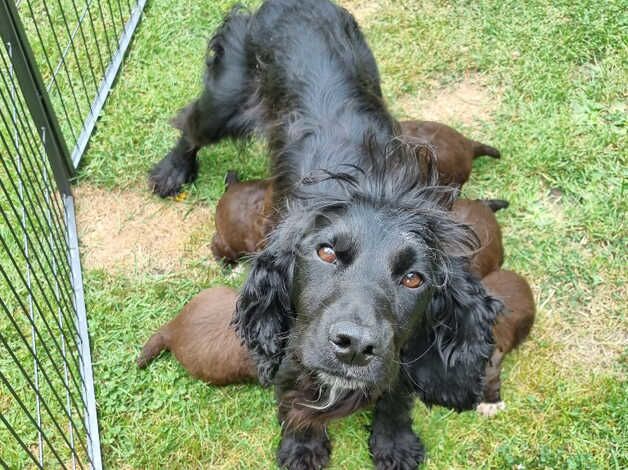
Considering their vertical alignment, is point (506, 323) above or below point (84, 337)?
above

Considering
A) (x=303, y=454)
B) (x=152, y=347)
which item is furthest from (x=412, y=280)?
(x=152, y=347)

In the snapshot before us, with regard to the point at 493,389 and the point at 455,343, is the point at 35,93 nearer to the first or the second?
the point at 455,343

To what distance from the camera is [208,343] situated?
3322 mm

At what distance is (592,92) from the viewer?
15.2ft

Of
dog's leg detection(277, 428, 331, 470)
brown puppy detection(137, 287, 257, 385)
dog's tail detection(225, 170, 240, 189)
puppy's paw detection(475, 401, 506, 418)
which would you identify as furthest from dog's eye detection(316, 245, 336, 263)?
dog's tail detection(225, 170, 240, 189)

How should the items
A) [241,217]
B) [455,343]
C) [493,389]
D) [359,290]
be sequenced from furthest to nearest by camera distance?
[241,217] < [493,389] < [455,343] < [359,290]

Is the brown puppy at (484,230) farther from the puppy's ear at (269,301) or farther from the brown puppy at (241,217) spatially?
the puppy's ear at (269,301)

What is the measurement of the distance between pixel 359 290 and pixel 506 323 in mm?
1333

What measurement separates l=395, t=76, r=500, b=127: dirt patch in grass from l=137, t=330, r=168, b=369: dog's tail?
2.11 m

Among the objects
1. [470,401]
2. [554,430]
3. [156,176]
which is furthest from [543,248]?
[156,176]

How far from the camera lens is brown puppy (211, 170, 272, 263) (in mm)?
3648

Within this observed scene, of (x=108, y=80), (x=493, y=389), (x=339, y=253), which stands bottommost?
(x=493, y=389)

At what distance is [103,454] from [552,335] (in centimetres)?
229

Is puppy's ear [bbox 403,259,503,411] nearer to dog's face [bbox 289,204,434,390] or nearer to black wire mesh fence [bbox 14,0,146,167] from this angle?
dog's face [bbox 289,204,434,390]
